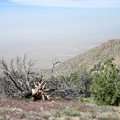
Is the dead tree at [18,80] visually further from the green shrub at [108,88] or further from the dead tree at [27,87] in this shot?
the green shrub at [108,88]

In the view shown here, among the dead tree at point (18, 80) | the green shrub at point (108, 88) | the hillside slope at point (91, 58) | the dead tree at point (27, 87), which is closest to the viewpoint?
the dead tree at point (27, 87)

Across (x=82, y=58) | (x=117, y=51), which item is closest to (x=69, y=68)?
(x=82, y=58)

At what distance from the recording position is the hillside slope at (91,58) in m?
92.7

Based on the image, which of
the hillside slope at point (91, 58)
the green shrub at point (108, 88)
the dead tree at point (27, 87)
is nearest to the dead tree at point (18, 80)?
the dead tree at point (27, 87)

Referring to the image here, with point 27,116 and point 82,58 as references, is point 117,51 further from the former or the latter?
point 27,116

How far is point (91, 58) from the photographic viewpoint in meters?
99.6

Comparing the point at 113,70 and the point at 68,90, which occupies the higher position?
the point at 113,70

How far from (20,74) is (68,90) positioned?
505cm

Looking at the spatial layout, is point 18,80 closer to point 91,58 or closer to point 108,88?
point 108,88

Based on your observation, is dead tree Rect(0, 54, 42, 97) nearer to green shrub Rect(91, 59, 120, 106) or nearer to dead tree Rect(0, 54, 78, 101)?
dead tree Rect(0, 54, 78, 101)

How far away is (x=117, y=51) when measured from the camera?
94500mm

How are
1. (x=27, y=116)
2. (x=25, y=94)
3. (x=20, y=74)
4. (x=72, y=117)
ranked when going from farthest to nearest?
(x=20, y=74), (x=25, y=94), (x=72, y=117), (x=27, y=116)

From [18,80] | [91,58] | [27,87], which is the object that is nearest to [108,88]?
[27,87]

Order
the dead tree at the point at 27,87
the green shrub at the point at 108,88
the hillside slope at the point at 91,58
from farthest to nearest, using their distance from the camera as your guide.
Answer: the hillside slope at the point at 91,58
the green shrub at the point at 108,88
the dead tree at the point at 27,87
